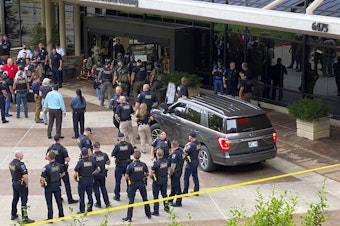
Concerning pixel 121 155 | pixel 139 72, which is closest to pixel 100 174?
pixel 121 155

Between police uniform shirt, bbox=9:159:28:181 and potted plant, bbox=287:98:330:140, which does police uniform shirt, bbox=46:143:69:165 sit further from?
potted plant, bbox=287:98:330:140

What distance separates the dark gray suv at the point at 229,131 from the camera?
15.1 m

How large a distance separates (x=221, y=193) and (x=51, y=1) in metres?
15.3

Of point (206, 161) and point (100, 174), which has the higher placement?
point (100, 174)

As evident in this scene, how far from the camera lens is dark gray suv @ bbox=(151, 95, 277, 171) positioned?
1509cm

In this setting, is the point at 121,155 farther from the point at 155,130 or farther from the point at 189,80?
the point at 189,80

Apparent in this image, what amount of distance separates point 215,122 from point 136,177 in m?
3.45

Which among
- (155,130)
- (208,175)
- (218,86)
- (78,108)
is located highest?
(218,86)

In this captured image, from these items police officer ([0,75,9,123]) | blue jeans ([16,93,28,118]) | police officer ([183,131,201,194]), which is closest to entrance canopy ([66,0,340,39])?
police officer ([183,131,201,194])

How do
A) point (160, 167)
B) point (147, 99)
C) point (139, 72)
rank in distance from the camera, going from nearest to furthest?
point (160, 167), point (147, 99), point (139, 72)

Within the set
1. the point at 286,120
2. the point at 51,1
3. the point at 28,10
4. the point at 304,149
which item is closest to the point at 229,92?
the point at 286,120

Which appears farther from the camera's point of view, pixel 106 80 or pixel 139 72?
pixel 139 72

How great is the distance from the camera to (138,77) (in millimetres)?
21938

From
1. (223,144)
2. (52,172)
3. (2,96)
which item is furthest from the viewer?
(2,96)
